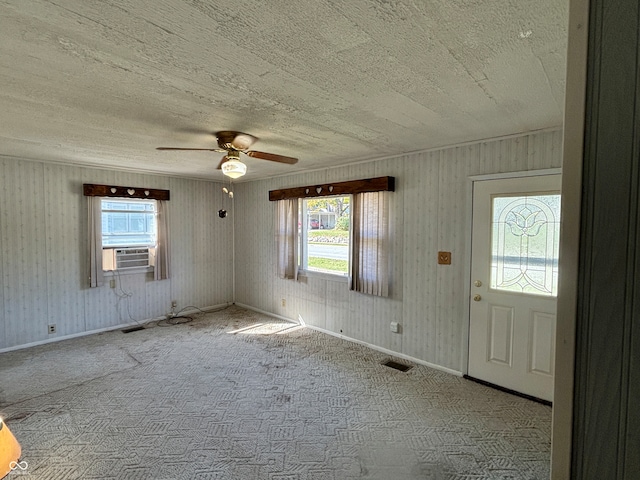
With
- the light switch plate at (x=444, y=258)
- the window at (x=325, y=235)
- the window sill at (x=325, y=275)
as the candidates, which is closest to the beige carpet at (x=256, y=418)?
the window sill at (x=325, y=275)

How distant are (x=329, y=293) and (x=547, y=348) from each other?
2644mm

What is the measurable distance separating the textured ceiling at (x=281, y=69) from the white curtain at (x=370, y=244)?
110cm

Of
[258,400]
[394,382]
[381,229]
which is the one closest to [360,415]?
[394,382]

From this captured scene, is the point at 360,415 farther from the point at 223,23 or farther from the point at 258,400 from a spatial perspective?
the point at 223,23

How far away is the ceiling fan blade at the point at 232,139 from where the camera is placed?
9.53ft

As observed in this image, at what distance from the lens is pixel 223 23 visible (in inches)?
54.7

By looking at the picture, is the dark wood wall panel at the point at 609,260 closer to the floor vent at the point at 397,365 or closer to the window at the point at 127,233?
the floor vent at the point at 397,365

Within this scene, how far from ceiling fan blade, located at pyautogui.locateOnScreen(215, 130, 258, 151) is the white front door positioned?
91.0 inches

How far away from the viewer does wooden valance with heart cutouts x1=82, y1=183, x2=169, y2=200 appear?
458 centimetres

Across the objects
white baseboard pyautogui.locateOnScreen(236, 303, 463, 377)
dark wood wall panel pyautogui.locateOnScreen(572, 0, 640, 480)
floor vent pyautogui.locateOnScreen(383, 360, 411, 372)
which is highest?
dark wood wall panel pyautogui.locateOnScreen(572, 0, 640, 480)

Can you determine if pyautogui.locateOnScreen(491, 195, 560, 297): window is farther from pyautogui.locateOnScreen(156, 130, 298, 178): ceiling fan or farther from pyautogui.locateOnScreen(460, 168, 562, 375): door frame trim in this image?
pyautogui.locateOnScreen(156, 130, 298, 178): ceiling fan

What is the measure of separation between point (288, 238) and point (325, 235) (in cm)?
65

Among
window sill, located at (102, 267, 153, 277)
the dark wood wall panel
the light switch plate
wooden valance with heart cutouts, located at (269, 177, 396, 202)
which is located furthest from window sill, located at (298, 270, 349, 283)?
the dark wood wall panel

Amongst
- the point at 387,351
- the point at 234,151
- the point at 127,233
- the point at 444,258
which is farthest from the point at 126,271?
the point at 444,258
